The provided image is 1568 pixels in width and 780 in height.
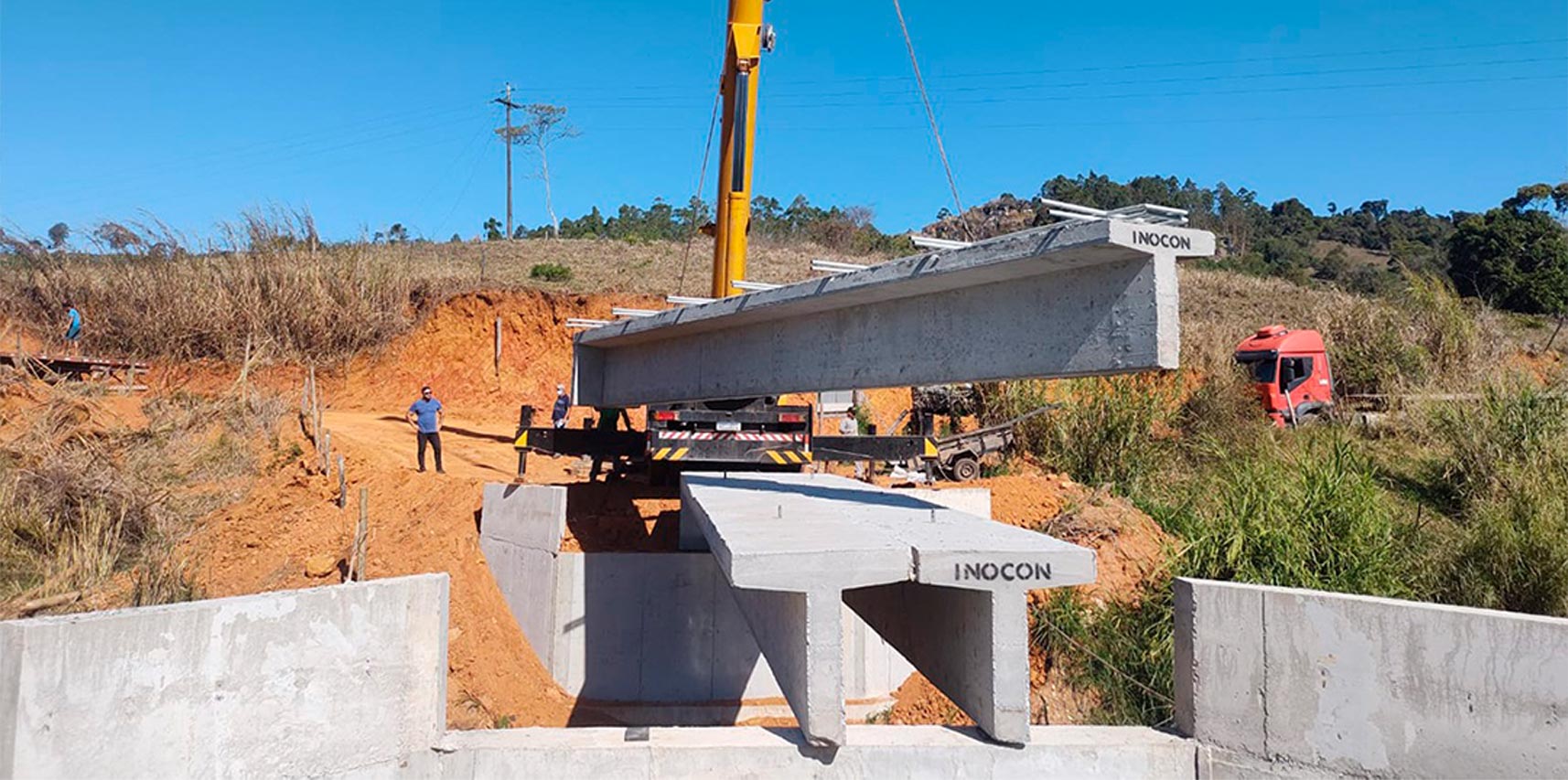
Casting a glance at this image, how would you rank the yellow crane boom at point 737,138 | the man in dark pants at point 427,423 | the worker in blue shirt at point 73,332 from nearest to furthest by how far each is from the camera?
the yellow crane boom at point 737,138 → the man in dark pants at point 427,423 → the worker in blue shirt at point 73,332

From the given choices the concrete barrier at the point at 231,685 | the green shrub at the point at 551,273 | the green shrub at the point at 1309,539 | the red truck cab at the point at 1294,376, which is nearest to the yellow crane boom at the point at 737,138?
the green shrub at the point at 1309,539

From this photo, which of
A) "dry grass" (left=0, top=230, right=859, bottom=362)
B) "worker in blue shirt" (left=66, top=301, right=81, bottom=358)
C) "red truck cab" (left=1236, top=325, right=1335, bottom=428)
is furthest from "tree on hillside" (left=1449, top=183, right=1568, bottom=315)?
"worker in blue shirt" (left=66, top=301, right=81, bottom=358)

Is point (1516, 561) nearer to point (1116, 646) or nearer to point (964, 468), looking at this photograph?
point (1116, 646)

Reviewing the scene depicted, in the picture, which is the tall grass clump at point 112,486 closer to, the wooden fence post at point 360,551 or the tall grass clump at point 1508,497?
the wooden fence post at point 360,551

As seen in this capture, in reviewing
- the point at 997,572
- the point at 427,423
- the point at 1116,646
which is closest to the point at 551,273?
the point at 427,423

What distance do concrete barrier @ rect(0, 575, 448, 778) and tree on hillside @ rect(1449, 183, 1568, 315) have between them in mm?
37234

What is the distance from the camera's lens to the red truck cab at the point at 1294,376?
19906 mm

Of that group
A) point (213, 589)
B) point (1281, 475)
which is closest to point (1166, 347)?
point (1281, 475)

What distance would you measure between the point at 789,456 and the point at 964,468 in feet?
17.0

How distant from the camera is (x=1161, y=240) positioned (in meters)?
5.84

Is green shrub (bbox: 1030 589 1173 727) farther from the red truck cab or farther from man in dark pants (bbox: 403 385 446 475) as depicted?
the red truck cab

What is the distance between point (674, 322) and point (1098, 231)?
222 inches

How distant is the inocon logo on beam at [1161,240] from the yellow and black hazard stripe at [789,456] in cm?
655

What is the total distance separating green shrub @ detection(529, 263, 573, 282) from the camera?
33.6 metres
